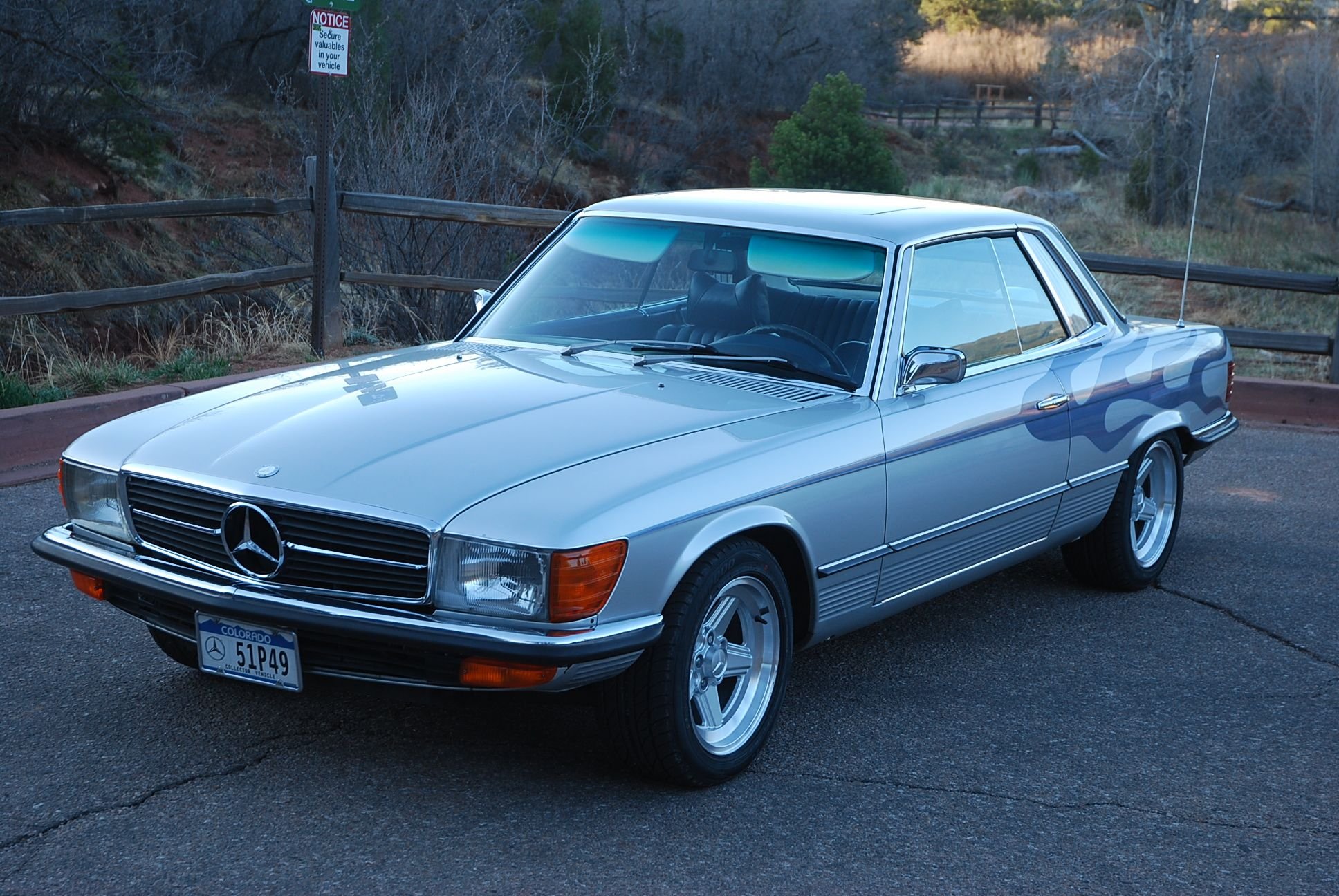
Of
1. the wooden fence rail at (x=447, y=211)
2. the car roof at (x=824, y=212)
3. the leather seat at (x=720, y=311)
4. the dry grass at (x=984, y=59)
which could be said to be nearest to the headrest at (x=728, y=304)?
the leather seat at (x=720, y=311)

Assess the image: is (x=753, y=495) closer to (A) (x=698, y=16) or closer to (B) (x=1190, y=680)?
(B) (x=1190, y=680)

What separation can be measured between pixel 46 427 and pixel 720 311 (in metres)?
4.21

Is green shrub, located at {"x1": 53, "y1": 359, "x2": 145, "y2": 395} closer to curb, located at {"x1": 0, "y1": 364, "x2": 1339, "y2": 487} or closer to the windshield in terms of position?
curb, located at {"x1": 0, "y1": 364, "x2": 1339, "y2": 487}

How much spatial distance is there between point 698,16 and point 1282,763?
41.6 meters

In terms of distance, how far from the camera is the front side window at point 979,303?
4.62 m

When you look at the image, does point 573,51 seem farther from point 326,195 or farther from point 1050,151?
point 1050,151

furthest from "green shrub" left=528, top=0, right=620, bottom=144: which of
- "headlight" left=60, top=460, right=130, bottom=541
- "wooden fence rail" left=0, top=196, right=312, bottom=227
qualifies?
"headlight" left=60, top=460, right=130, bottom=541

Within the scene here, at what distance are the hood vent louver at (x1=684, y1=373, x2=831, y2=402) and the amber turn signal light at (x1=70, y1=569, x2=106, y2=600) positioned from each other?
1794 millimetres

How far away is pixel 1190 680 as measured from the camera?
15.7ft

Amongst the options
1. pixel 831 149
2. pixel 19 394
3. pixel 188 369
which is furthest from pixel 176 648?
pixel 831 149

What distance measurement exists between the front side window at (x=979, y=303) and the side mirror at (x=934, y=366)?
13cm

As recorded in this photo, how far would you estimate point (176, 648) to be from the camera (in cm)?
429

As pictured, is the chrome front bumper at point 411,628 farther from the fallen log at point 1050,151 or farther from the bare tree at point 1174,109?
the fallen log at point 1050,151

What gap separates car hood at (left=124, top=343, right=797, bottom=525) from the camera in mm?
3416
